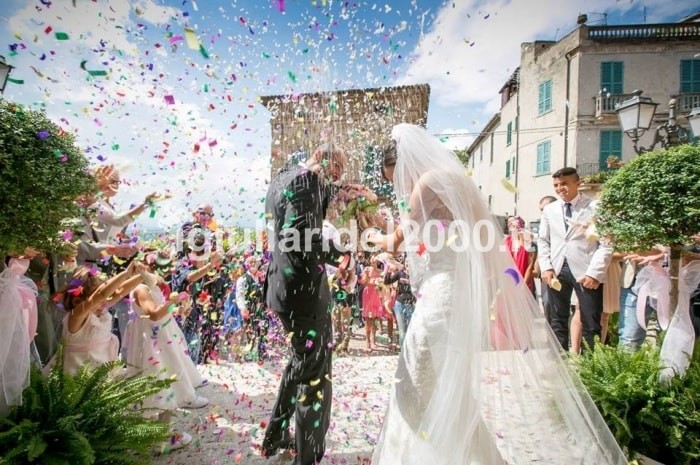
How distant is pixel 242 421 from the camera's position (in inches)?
137

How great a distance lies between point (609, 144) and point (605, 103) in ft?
5.82

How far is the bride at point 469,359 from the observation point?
2.21m

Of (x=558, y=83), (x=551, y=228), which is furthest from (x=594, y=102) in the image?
(x=551, y=228)

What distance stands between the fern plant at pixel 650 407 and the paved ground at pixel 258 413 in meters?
1.70

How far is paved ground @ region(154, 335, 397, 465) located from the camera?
2895 millimetres

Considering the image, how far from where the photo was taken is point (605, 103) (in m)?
16.7

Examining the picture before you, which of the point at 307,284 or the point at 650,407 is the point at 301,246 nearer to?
the point at 307,284

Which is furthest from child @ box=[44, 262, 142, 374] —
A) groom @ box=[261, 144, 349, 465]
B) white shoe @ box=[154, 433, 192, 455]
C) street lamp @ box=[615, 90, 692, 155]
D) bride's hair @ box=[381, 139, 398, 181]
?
street lamp @ box=[615, 90, 692, 155]

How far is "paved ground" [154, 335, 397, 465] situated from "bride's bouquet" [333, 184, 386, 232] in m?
1.74

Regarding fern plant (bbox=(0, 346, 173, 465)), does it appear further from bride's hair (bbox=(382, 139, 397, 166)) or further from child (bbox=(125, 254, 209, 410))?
bride's hair (bbox=(382, 139, 397, 166))

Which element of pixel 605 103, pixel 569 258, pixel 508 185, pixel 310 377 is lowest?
pixel 310 377

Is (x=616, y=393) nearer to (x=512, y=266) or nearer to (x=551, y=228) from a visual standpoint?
(x=512, y=266)

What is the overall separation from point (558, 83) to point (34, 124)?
67.7 feet

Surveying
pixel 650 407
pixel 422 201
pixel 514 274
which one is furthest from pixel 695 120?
pixel 422 201
